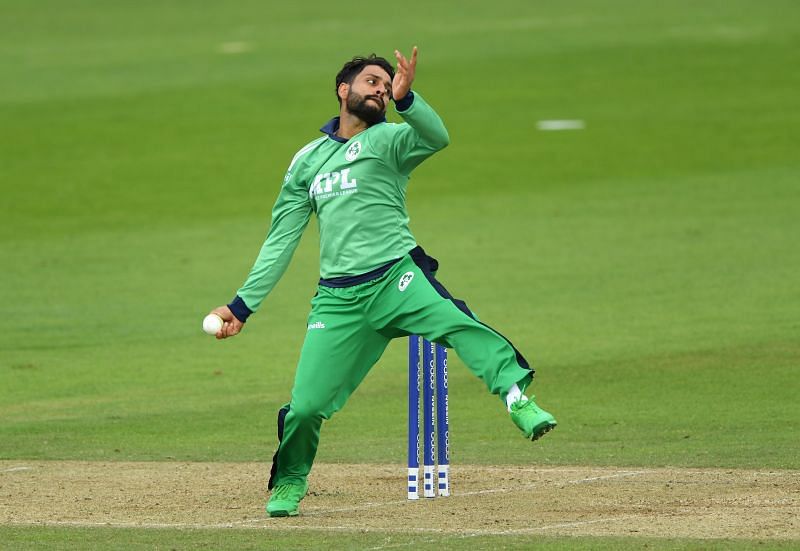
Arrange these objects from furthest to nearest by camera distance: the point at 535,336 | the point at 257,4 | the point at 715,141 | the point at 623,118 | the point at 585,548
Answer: the point at 257,4, the point at 623,118, the point at 715,141, the point at 535,336, the point at 585,548

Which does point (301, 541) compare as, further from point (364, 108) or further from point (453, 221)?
point (453, 221)

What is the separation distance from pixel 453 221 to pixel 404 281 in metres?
17.1

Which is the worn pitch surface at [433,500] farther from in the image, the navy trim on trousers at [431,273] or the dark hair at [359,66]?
the dark hair at [359,66]

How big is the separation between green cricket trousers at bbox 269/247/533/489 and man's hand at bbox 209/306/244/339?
15.5 inches

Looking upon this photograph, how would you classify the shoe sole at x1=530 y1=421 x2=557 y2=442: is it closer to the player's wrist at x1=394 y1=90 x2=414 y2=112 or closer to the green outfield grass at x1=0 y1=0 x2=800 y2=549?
the green outfield grass at x1=0 y1=0 x2=800 y2=549

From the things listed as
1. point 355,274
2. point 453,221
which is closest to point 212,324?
point 355,274

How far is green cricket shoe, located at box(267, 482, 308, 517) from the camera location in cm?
928

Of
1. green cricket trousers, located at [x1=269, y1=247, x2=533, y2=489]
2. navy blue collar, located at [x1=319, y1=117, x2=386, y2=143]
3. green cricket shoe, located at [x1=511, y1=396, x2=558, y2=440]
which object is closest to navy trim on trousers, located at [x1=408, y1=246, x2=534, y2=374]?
green cricket trousers, located at [x1=269, y1=247, x2=533, y2=489]

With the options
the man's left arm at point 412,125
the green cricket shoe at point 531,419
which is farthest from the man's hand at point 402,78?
the green cricket shoe at point 531,419

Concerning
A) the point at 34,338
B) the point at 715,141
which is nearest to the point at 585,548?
the point at 34,338

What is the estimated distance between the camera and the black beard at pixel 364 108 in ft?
30.2

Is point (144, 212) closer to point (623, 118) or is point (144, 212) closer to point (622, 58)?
point (623, 118)

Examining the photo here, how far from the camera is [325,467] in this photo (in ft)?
37.0

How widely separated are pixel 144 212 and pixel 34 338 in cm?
993
